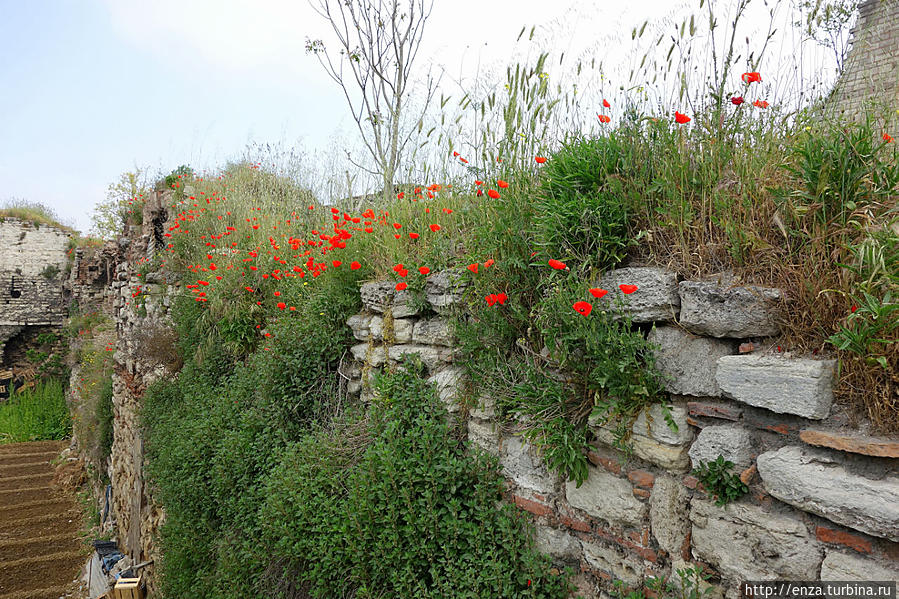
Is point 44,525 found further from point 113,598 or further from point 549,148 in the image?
point 549,148

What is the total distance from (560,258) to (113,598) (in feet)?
22.5

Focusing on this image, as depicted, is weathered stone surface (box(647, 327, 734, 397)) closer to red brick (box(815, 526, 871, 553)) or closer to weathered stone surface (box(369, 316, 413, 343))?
red brick (box(815, 526, 871, 553))

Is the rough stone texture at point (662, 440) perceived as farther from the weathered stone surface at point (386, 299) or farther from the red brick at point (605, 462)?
the weathered stone surface at point (386, 299)

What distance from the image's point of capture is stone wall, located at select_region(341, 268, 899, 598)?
1492 millimetres

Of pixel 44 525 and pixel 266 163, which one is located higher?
pixel 266 163

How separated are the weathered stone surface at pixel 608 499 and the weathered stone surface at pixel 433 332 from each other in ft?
3.51

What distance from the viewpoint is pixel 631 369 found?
1997 mm

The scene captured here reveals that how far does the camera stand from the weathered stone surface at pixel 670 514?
1881 millimetres

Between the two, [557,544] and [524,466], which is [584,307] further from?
[557,544]

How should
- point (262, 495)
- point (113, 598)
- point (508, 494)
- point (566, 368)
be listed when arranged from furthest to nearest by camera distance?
1. point (113, 598)
2. point (262, 495)
3. point (508, 494)
4. point (566, 368)

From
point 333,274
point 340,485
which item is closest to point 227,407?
point 333,274

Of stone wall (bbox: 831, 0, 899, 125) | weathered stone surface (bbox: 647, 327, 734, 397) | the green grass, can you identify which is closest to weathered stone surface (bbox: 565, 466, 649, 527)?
weathered stone surface (bbox: 647, 327, 734, 397)

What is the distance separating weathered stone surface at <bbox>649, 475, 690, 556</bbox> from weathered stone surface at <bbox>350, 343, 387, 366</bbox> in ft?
6.19

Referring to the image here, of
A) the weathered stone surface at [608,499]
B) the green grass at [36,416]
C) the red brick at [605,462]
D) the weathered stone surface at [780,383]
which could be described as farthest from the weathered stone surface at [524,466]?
the green grass at [36,416]
